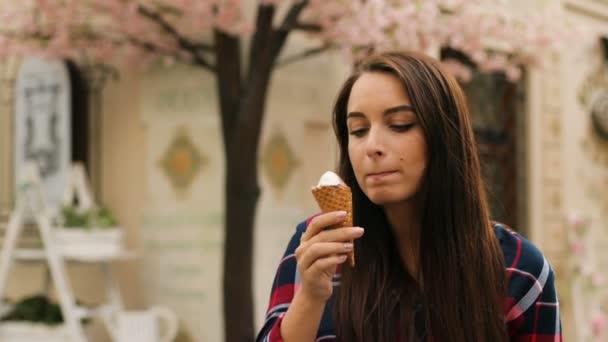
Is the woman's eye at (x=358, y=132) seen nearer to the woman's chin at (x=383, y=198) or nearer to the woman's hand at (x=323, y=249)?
the woman's chin at (x=383, y=198)

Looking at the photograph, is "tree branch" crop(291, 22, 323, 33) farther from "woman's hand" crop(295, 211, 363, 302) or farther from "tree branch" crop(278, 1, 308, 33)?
"woman's hand" crop(295, 211, 363, 302)

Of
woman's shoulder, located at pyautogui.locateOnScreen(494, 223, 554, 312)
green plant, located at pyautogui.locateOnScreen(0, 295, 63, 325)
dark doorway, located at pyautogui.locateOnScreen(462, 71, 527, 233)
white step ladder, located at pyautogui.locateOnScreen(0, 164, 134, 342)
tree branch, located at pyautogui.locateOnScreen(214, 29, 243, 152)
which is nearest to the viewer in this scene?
woman's shoulder, located at pyautogui.locateOnScreen(494, 223, 554, 312)

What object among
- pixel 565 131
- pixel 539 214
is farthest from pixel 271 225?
pixel 565 131

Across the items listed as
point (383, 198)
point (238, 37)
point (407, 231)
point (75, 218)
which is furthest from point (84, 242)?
point (383, 198)

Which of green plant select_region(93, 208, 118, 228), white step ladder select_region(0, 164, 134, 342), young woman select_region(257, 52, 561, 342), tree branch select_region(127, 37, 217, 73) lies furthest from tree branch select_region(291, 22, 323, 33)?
young woman select_region(257, 52, 561, 342)

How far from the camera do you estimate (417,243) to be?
5.37 feet

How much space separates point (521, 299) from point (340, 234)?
0.43m

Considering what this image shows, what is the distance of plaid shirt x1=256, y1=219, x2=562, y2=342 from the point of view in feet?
5.20

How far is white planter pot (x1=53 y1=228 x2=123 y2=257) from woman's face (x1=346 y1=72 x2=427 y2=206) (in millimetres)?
3382

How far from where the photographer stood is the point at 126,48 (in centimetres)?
495

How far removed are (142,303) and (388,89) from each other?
13.5 ft

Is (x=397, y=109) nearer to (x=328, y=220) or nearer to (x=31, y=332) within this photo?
(x=328, y=220)

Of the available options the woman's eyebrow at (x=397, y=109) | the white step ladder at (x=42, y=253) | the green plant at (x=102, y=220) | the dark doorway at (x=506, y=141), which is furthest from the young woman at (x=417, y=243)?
the dark doorway at (x=506, y=141)

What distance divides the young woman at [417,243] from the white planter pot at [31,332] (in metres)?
3.29
